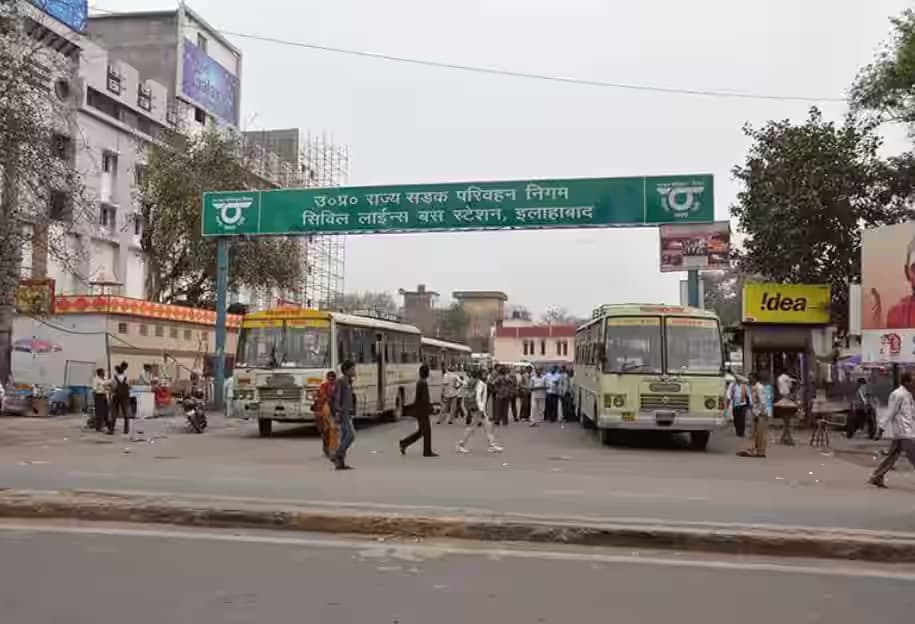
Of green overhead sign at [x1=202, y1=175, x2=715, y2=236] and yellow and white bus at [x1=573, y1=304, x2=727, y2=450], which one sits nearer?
yellow and white bus at [x1=573, y1=304, x2=727, y2=450]

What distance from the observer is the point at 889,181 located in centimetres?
2505

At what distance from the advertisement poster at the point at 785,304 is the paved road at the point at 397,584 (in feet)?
54.9

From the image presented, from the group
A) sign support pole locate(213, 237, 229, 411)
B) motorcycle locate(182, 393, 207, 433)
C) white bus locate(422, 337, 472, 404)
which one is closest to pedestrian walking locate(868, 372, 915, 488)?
motorcycle locate(182, 393, 207, 433)

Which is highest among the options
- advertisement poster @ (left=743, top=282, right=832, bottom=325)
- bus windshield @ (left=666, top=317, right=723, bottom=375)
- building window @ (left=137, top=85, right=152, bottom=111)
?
building window @ (left=137, top=85, right=152, bottom=111)

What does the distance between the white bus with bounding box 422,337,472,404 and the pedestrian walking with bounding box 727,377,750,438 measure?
10568 mm

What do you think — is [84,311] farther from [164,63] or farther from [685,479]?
[164,63]

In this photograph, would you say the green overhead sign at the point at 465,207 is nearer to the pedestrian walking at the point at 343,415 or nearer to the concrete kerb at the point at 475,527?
the pedestrian walking at the point at 343,415

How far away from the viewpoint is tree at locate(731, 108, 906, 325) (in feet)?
80.9

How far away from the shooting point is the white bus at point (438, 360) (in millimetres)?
32125

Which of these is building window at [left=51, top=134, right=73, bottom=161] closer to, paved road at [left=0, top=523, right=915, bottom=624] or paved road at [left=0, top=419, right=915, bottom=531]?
paved road at [left=0, top=419, right=915, bottom=531]

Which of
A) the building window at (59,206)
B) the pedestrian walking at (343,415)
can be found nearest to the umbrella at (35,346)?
the building window at (59,206)

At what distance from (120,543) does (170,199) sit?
32.2 meters

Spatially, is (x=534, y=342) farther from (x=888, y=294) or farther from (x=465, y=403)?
(x=888, y=294)

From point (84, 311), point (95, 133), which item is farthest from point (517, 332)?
point (84, 311)
